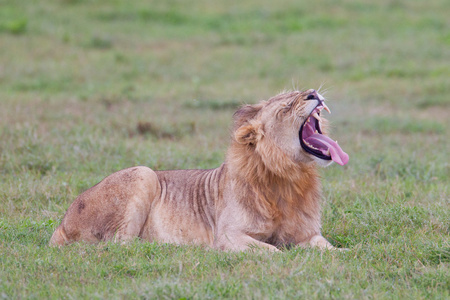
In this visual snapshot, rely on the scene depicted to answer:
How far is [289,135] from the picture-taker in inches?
204

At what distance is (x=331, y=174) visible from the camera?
25.7 feet

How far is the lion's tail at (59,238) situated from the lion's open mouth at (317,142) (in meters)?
2.02

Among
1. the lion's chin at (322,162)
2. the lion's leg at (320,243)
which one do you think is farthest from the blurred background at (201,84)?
the lion's leg at (320,243)

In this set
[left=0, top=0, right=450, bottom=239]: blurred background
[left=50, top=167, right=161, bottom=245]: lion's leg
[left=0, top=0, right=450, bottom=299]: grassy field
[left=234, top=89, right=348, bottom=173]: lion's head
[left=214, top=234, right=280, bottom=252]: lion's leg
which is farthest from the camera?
[left=0, top=0, right=450, bottom=239]: blurred background

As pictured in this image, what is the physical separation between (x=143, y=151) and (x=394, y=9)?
45.8 ft

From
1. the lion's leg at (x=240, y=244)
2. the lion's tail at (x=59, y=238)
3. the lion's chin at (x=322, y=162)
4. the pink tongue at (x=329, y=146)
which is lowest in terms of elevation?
the lion's tail at (x=59, y=238)

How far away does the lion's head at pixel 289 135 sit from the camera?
5.12 m

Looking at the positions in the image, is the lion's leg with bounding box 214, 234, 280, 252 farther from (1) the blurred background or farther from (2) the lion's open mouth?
(1) the blurred background

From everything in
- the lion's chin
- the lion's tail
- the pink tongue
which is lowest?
the lion's tail

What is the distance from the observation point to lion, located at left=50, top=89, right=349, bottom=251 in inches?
204

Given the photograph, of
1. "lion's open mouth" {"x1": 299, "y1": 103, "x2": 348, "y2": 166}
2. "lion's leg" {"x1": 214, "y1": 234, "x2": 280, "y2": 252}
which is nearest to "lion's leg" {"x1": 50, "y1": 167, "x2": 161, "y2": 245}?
"lion's leg" {"x1": 214, "y1": 234, "x2": 280, "y2": 252}

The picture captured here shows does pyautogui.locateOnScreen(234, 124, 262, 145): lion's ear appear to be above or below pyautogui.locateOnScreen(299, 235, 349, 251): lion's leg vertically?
above

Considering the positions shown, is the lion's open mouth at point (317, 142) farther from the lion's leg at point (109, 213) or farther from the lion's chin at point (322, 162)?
the lion's leg at point (109, 213)

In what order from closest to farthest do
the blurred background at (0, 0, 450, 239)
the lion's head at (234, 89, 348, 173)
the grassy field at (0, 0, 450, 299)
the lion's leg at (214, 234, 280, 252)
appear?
the grassy field at (0, 0, 450, 299) < the lion's leg at (214, 234, 280, 252) < the lion's head at (234, 89, 348, 173) < the blurred background at (0, 0, 450, 239)
